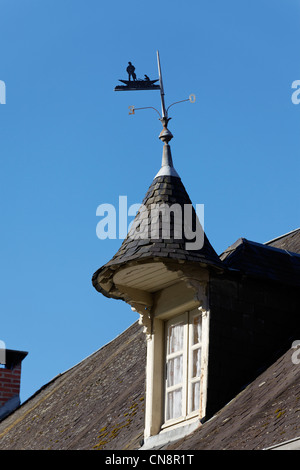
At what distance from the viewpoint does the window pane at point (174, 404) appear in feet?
39.9

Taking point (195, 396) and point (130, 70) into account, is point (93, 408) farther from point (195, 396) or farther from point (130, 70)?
point (130, 70)

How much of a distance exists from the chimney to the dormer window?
10.6 meters

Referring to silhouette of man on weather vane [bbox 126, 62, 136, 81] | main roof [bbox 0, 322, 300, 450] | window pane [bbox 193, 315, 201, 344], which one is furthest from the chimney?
window pane [bbox 193, 315, 201, 344]

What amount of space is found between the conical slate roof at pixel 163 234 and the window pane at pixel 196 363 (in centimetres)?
98

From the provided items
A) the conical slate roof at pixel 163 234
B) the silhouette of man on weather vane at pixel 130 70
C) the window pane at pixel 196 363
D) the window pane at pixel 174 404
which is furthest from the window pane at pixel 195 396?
the silhouette of man on weather vane at pixel 130 70

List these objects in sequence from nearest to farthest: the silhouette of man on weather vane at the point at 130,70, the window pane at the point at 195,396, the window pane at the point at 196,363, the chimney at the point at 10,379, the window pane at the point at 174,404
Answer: the window pane at the point at 195,396, the window pane at the point at 196,363, the window pane at the point at 174,404, the silhouette of man on weather vane at the point at 130,70, the chimney at the point at 10,379

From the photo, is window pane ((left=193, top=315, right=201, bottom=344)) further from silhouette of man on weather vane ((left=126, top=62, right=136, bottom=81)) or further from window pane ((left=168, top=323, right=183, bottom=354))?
silhouette of man on weather vane ((left=126, top=62, right=136, bottom=81))

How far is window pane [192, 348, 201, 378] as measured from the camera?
1195cm

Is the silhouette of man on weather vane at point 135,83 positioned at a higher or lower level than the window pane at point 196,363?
higher

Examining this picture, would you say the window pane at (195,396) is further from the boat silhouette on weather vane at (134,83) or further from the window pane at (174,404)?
the boat silhouette on weather vane at (134,83)

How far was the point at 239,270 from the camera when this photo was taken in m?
12.2

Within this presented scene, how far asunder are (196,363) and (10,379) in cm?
1203

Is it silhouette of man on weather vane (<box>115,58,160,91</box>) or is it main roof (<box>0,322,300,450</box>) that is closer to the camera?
main roof (<box>0,322,300,450</box>)
